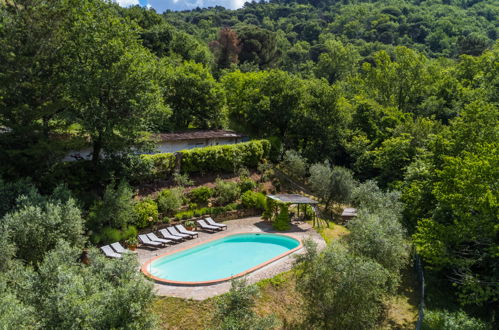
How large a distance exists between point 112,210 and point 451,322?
56.1 ft

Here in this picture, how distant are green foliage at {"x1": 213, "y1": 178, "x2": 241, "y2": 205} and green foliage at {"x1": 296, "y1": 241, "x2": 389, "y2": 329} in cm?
1363

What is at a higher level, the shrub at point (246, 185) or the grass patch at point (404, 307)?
the shrub at point (246, 185)

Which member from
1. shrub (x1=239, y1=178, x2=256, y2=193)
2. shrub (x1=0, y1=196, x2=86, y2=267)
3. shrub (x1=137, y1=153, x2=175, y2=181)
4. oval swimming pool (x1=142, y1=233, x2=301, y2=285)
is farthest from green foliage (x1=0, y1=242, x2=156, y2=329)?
shrub (x1=239, y1=178, x2=256, y2=193)

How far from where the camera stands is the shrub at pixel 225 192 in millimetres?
25453

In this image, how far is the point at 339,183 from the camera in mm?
26672

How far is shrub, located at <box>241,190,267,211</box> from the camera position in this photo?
85.0 ft

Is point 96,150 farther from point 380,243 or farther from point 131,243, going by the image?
point 380,243

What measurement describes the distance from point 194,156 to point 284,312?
15146mm

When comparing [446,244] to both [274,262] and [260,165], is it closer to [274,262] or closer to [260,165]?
[274,262]

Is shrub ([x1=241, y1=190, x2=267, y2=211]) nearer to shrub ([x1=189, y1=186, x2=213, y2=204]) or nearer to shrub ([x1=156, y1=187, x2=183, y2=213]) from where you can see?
shrub ([x1=189, y1=186, x2=213, y2=204])

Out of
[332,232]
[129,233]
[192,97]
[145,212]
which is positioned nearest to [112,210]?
[129,233]

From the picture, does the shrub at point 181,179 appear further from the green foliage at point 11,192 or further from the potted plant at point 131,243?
the green foliage at point 11,192

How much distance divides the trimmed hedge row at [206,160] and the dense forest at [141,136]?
1264 millimetres

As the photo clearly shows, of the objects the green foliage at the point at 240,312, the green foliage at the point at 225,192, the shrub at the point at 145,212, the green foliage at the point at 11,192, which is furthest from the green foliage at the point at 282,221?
the green foliage at the point at 11,192
